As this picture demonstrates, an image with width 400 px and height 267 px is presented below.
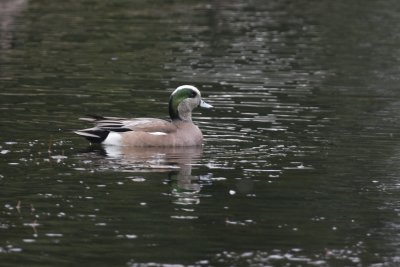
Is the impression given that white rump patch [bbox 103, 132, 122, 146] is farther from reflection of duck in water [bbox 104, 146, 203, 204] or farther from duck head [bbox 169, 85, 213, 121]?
duck head [bbox 169, 85, 213, 121]

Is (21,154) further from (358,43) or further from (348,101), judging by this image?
(358,43)

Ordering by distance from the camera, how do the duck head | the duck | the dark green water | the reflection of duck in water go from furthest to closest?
the duck head
the duck
the reflection of duck in water
the dark green water

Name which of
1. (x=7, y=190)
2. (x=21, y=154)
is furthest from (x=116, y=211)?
(x=21, y=154)

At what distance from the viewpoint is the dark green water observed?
12.6 metres

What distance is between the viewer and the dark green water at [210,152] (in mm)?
12570

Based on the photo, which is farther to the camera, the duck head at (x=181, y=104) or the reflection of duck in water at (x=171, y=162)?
the duck head at (x=181, y=104)

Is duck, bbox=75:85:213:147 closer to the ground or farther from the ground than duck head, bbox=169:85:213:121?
closer to the ground

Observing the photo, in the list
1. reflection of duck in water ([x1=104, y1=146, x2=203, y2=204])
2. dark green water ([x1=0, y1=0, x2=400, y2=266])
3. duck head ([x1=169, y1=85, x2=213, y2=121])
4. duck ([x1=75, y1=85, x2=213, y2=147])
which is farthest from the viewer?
duck head ([x1=169, y1=85, x2=213, y2=121])

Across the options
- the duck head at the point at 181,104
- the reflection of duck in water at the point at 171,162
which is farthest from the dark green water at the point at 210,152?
the duck head at the point at 181,104

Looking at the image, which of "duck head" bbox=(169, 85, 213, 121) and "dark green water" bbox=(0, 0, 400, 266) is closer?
"dark green water" bbox=(0, 0, 400, 266)

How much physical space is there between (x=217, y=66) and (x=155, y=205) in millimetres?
13866

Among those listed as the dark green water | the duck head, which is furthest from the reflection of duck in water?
the duck head

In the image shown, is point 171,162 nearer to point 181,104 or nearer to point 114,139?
point 114,139

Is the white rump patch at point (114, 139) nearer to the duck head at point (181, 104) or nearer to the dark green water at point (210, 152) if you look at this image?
the dark green water at point (210, 152)
